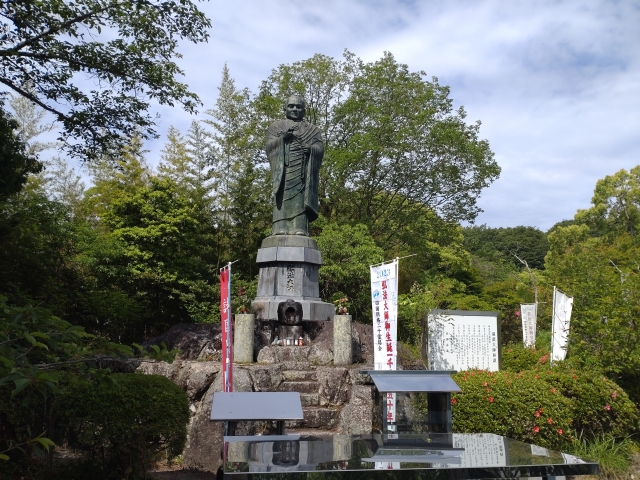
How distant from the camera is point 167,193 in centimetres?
1473

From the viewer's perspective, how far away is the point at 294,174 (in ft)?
34.7

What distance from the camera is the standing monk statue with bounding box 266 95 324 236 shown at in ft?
34.4

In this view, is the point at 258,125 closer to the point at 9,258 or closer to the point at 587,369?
the point at 9,258

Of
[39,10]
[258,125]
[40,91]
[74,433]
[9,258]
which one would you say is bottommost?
[74,433]

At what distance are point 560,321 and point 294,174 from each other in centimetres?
546

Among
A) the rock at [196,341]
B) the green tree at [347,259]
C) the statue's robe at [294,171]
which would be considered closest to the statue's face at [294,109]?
the statue's robe at [294,171]

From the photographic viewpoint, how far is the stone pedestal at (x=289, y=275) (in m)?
9.75

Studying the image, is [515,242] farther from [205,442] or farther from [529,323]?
[205,442]

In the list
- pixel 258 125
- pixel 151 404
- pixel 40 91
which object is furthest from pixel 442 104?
pixel 151 404

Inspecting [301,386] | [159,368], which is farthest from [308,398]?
[159,368]


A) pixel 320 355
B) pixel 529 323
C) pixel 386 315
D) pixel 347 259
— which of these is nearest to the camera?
pixel 386 315

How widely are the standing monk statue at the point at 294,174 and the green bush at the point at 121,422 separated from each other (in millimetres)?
6128

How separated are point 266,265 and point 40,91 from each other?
4633mm

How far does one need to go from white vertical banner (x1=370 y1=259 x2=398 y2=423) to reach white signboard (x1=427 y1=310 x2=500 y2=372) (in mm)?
1560
